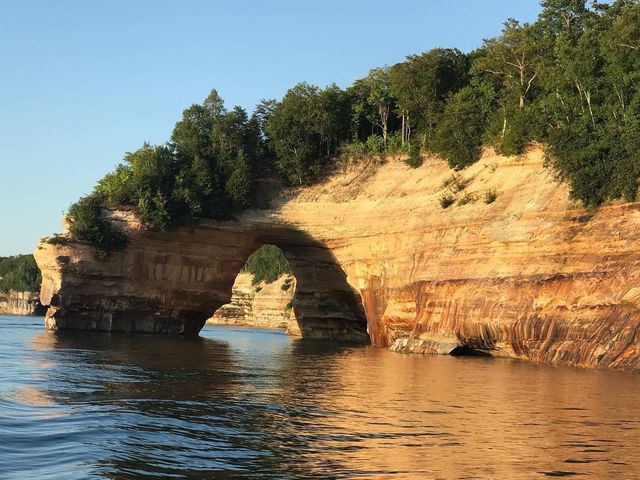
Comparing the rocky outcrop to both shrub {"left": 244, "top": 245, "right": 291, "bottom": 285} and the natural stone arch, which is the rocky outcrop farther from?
the natural stone arch

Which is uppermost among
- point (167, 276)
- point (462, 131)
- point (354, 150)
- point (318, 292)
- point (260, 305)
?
point (462, 131)

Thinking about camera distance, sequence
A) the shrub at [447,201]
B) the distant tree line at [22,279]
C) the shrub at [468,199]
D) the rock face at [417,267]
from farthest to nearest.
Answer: the distant tree line at [22,279] < the shrub at [447,201] < the shrub at [468,199] < the rock face at [417,267]

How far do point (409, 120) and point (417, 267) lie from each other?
48.5 ft

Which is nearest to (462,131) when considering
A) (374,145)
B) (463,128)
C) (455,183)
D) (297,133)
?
(463,128)

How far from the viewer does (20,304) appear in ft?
444

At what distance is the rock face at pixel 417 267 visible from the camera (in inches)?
1212

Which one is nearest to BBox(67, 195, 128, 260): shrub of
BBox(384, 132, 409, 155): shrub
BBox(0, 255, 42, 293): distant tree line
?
BBox(384, 132, 409, 155): shrub

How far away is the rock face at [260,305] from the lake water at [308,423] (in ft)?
261

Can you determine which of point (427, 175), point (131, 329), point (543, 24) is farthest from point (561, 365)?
point (131, 329)

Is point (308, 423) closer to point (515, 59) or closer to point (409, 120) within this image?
point (515, 59)

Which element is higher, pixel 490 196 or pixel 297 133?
pixel 297 133

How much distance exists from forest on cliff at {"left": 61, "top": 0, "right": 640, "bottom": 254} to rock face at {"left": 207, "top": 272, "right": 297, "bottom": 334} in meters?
50.7

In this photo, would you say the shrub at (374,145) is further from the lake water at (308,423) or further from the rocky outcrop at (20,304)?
the rocky outcrop at (20,304)

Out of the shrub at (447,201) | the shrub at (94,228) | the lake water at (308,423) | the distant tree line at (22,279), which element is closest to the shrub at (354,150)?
the shrub at (447,201)
